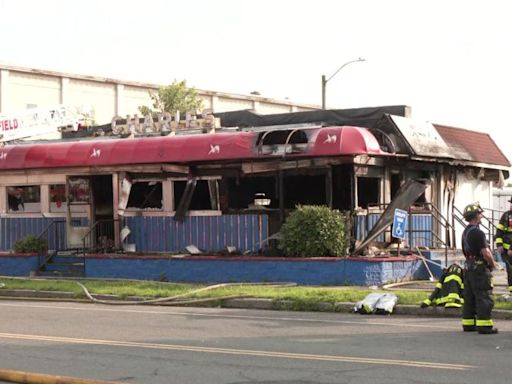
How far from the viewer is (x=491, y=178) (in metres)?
24.4

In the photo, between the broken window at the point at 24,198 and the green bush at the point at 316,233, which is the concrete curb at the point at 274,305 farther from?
the broken window at the point at 24,198

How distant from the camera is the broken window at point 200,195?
69.6 ft

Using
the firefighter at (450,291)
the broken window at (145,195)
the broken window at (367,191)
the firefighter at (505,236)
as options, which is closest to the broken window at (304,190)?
the broken window at (367,191)

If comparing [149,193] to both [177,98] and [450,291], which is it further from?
[177,98]

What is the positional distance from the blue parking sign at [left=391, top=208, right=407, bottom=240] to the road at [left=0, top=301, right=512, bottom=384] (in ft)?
15.7

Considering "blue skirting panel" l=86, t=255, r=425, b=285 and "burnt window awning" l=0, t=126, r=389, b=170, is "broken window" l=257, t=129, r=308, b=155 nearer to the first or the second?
"burnt window awning" l=0, t=126, r=389, b=170

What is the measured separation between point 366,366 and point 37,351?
161 inches

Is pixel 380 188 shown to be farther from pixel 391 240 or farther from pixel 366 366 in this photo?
pixel 366 366

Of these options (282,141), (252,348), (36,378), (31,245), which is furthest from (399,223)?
(36,378)

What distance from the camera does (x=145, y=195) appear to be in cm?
2250

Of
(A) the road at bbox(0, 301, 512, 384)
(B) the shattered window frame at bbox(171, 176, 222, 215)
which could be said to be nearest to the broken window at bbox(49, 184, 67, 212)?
(B) the shattered window frame at bbox(171, 176, 222, 215)

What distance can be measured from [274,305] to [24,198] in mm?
11916

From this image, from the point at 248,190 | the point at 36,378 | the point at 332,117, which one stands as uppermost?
the point at 332,117

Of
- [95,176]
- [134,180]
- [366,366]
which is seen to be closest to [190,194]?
[134,180]
